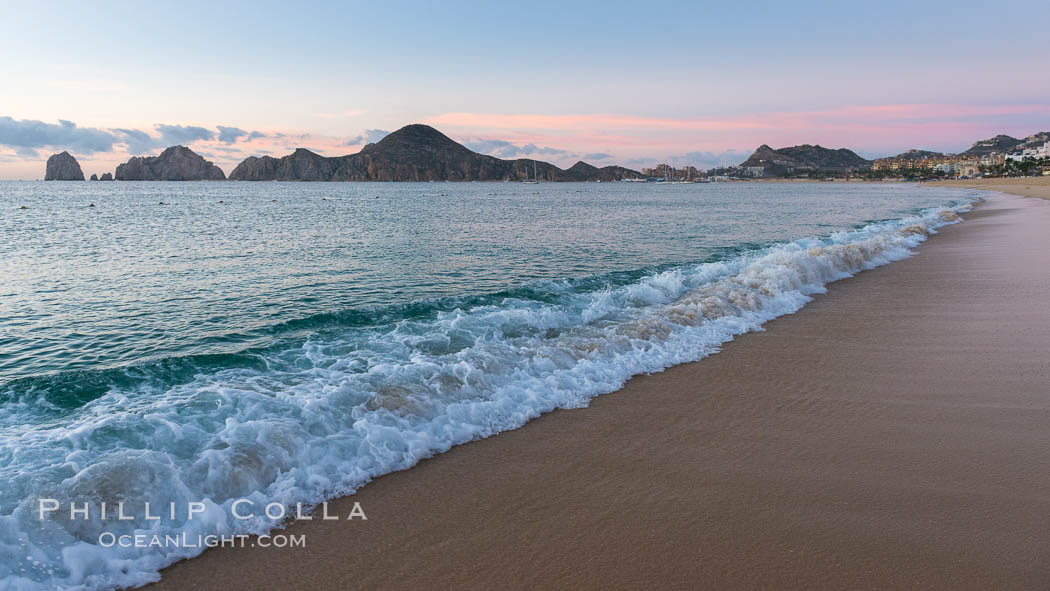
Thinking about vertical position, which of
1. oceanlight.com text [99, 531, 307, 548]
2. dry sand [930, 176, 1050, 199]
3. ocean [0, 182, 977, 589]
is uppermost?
dry sand [930, 176, 1050, 199]

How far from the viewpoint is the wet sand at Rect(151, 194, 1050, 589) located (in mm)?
3508

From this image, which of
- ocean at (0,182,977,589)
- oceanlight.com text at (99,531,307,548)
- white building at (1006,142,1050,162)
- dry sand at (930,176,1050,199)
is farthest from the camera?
white building at (1006,142,1050,162)

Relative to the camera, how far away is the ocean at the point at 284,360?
433cm

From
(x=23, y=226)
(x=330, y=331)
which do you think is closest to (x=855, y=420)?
(x=330, y=331)

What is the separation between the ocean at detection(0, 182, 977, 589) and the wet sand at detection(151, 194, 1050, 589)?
623 millimetres

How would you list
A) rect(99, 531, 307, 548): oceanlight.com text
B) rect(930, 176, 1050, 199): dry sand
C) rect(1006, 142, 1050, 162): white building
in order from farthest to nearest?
rect(1006, 142, 1050, 162): white building
rect(930, 176, 1050, 199): dry sand
rect(99, 531, 307, 548): oceanlight.com text

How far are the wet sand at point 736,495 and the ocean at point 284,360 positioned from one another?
623 millimetres

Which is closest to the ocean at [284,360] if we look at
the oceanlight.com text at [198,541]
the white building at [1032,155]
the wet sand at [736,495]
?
the oceanlight.com text at [198,541]

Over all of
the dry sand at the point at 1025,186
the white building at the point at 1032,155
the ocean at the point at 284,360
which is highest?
the white building at the point at 1032,155

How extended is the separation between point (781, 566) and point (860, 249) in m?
17.0

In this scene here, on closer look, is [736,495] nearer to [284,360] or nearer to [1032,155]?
[284,360]

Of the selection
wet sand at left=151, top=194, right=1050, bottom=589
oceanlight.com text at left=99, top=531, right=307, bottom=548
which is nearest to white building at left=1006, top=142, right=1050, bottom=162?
wet sand at left=151, top=194, right=1050, bottom=589

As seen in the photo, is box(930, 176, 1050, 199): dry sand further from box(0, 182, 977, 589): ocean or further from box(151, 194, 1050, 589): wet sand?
box(151, 194, 1050, 589): wet sand

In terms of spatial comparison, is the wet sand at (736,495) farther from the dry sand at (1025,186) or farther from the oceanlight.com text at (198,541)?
the dry sand at (1025,186)
